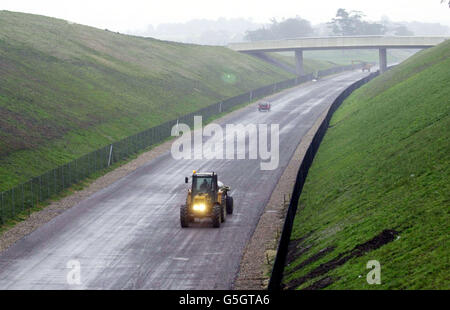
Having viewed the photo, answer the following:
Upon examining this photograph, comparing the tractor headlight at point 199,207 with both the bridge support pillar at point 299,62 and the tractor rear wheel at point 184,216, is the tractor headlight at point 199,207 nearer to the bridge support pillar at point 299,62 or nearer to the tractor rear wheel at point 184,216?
the tractor rear wheel at point 184,216

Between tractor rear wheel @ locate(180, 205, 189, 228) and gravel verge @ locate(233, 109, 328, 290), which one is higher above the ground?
tractor rear wheel @ locate(180, 205, 189, 228)

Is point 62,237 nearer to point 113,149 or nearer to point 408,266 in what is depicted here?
point 408,266

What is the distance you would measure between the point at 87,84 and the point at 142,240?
55.6 m

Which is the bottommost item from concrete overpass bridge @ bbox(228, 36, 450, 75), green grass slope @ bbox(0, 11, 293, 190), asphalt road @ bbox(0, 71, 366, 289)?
asphalt road @ bbox(0, 71, 366, 289)

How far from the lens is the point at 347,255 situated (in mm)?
26359

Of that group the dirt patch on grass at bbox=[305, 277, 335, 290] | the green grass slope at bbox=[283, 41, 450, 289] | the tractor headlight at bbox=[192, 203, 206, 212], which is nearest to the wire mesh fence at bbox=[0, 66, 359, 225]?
the tractor headlight at bbox=[192, 203, 206, 212]

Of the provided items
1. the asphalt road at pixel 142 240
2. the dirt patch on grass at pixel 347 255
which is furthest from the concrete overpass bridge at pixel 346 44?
the dirt patch on grass at pixel 347 255

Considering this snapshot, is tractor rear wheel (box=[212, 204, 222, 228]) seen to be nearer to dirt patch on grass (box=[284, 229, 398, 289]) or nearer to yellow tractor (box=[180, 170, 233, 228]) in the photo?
yellow tractor (box=[180, 170, 233, 228])

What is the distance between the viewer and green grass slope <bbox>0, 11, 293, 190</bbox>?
5631 cm

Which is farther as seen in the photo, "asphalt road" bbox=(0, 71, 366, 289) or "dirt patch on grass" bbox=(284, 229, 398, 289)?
"asphalt road" bbox=(0, 71, 366, 289)

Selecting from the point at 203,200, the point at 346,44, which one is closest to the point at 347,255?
the point at 203,200

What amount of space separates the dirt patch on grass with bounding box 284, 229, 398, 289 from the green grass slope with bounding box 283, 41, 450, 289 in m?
0.06

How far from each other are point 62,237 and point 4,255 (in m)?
3.39

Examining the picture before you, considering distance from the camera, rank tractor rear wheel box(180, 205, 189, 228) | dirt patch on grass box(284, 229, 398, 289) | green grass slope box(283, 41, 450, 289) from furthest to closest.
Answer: tractor rear wheel box(180, 205, 189, 228), dirt patch on grass box(284, 229, 398, 289), green grass slope box(283, 41, 450, 289)
